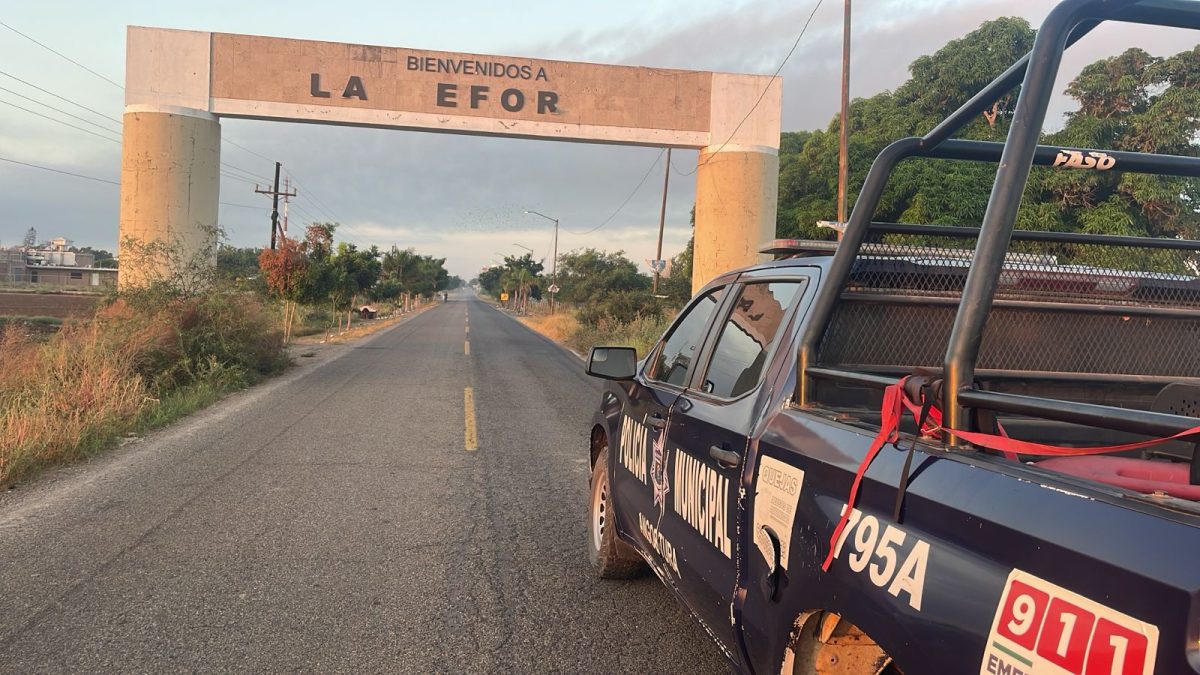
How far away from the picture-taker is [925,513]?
73.9 inches

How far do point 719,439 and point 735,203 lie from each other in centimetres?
1660

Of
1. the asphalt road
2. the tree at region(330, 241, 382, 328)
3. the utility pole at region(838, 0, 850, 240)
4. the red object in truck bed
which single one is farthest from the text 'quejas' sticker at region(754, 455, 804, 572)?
the tree at region(330, 241, 382, 328)

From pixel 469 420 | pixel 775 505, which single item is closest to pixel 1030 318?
pixel 775 505

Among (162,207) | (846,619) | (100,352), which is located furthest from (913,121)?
(846,619)

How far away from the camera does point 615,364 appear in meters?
4.45

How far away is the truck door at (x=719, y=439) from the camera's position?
116 inches

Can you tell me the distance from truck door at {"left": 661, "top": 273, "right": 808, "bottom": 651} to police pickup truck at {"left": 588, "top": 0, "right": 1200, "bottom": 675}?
1 centimetres

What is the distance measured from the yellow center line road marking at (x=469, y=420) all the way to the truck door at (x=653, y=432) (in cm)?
479

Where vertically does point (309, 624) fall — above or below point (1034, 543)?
below

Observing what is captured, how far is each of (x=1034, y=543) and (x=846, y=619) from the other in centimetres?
66

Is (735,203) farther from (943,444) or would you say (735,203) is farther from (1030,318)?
(943,444)

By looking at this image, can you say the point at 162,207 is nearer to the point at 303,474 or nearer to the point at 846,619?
the point at 303,474

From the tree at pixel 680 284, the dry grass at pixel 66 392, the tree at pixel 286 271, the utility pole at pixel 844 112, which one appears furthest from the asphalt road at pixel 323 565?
the tree at pixel 680 284

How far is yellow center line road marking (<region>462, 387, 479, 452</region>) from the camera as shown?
9.43 metres
